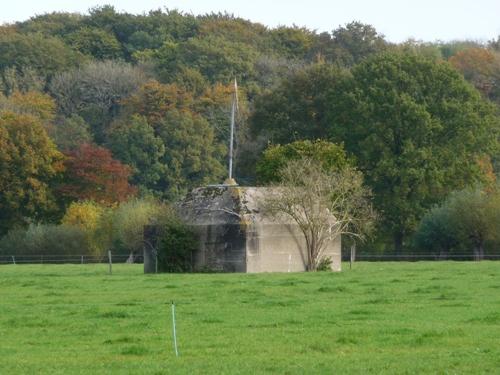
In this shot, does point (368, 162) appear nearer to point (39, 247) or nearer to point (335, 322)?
point (39, 247)

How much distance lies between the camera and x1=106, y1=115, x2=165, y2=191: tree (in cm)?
10000

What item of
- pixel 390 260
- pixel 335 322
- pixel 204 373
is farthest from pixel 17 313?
pixel 390 260

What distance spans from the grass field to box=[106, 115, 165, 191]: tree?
5897 centimetres

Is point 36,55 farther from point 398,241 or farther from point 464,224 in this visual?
point 464,224

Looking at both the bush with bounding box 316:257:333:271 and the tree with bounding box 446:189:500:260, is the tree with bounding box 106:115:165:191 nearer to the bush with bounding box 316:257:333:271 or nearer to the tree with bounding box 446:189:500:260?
the tree with bounding box 446:189:500:260

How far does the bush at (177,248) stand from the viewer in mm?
55656

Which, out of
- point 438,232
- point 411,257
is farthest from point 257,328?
point 438,232

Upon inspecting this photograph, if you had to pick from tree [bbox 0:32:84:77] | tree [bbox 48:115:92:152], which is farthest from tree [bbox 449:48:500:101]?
tree [bbox 0:32:84:77]

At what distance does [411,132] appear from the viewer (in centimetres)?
7812

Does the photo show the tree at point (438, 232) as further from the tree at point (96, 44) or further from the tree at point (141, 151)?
the tree at point (96, 44)

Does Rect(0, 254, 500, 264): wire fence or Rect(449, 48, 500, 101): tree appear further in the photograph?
Rect(449, 48, 500, 101): tree

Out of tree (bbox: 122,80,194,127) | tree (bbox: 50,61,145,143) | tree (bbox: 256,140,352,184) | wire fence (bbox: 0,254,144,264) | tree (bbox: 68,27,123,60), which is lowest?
wire fence (bbox: 0,254,144,264)

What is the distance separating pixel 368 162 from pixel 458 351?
185 feet

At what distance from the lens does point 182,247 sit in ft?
183
